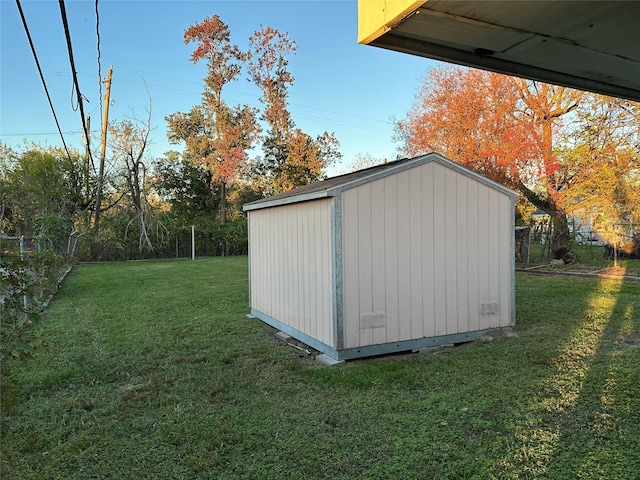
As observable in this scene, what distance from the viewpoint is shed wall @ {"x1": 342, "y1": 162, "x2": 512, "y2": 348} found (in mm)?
3943

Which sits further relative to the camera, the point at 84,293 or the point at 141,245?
the point at 141,245

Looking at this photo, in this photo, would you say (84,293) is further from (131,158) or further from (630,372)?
(131,158)

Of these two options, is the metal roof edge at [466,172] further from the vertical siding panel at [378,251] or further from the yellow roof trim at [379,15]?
the yellow roof trim at [379,15]

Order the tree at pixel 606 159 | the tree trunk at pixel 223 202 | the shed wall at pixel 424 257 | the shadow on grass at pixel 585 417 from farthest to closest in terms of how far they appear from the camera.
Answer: the tree trunk at pixel 223 202 → the tree at pixel 606 159 → the shed wall at pixel 424 257 → the shadow on grass at pixel 585 417

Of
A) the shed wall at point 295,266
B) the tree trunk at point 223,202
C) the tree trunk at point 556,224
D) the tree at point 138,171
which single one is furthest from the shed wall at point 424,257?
the tree trunk at point 223,202

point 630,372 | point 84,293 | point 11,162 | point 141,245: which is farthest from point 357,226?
point 11,162

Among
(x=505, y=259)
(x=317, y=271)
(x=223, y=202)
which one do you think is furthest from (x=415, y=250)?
(x=223, y=202)

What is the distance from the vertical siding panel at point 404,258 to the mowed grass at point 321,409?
12.8 inches

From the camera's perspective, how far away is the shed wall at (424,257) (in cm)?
394

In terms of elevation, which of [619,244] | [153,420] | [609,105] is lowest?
[153,420]

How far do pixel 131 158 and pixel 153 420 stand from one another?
16.2m

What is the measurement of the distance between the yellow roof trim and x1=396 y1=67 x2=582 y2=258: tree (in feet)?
33.6

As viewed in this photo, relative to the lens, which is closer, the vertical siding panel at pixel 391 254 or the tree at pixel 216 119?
the vertical siding panel at pixel 391 254

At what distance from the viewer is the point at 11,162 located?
55.8 ft
